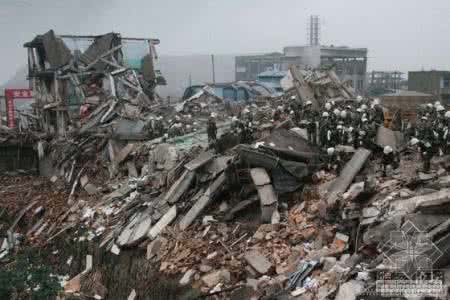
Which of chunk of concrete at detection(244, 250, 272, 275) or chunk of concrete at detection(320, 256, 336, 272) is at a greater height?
chunk of concrete at detection(320, 256, 336, 272)

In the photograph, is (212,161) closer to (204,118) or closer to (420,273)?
(420,273)

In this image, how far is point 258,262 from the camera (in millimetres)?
8430

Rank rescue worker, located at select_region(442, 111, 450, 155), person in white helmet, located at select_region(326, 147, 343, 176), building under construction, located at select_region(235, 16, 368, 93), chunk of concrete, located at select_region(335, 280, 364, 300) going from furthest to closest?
building under construction, located at select_region(235, 16, 368, 93) → person in white helmet, located at select_region(326, 147, 343, 176) → rescue worker, located at select_region(442, 111, 450, 155) → chunk of concrete, located at select_region(335, 280, 364, 300)

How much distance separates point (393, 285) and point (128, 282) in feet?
17.7

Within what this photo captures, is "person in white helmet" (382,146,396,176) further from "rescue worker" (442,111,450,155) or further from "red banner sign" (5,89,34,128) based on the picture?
"red banner sign" (5,89,34,128)

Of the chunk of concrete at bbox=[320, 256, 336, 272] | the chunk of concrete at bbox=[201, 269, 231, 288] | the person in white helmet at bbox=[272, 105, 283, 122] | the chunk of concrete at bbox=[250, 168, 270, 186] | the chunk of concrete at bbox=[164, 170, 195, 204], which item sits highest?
the person in white helmet at bbox=[272, 105, 283, 122]

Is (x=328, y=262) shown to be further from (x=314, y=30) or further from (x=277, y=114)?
(x=314, y=30)

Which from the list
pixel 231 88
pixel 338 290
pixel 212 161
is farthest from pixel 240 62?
pixel 338 290

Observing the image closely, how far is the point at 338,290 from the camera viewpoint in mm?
6574

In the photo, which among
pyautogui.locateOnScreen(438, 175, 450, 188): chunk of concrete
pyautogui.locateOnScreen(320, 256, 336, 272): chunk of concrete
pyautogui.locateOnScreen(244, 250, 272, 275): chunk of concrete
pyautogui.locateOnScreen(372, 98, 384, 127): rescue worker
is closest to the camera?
pyautogui.locateOnScreen(320, 256, 336, 272): chunk of concrete

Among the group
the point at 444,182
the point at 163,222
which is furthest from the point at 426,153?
the point at 163,222

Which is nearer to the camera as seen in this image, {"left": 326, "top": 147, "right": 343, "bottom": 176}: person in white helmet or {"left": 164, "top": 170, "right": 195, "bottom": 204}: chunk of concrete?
{"left": 326, "top": 147, "right": 343, "bottom": 176}: person in white helmet

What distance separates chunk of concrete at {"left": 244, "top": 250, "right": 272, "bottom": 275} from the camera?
8.27m

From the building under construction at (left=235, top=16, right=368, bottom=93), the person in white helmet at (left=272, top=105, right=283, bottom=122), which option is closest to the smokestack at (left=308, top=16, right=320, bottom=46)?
the building under construction at (left=235, top=16, right=368, bottom=93)
